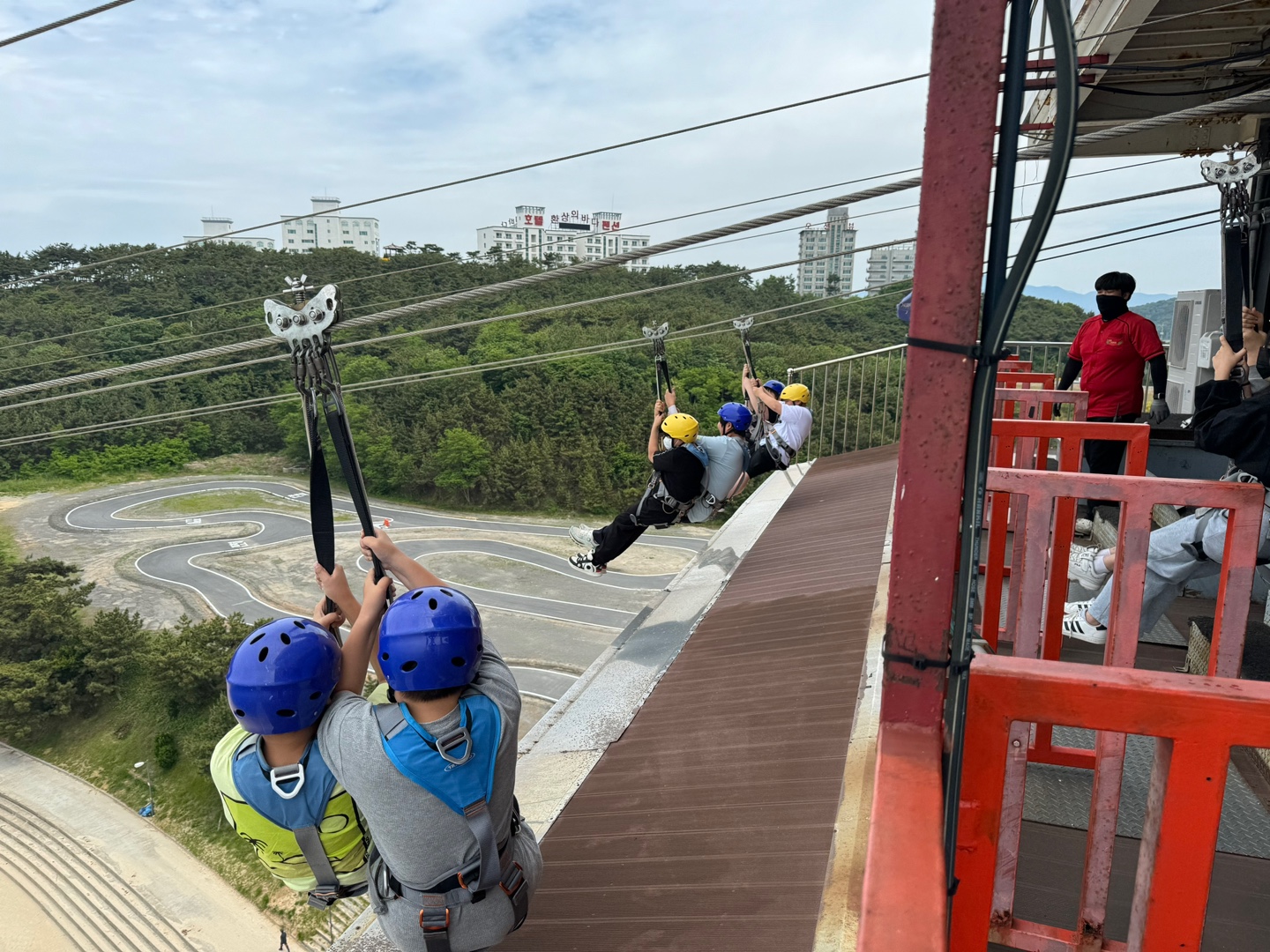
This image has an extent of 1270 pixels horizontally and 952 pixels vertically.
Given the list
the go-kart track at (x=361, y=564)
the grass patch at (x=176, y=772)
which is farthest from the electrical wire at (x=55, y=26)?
the go-kart track at (x=361, y=564)

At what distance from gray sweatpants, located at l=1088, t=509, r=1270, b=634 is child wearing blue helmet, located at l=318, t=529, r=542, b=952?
2304 mm

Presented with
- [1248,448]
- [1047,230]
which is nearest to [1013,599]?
[1248,448]

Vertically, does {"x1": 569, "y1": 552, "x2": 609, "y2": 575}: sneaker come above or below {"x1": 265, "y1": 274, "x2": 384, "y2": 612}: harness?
below

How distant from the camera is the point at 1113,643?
1.98 meters

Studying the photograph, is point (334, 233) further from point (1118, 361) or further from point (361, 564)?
point (1118, 361)

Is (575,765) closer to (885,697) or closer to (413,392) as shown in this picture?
(885,697)

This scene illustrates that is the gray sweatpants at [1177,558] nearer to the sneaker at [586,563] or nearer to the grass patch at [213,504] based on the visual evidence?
the sneaker at [586,563]

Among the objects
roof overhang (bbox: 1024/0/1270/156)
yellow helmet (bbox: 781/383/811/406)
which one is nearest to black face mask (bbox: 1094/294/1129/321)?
roof overhang (bbox: 1024/0/1270/156)

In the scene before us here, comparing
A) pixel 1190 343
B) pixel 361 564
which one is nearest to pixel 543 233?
pixel 361 564

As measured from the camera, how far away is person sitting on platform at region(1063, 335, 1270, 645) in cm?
219

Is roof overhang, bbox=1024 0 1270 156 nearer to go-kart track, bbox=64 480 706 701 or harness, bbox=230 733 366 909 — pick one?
harness, bbox=230 733 366 909

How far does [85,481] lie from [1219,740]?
5500 cm

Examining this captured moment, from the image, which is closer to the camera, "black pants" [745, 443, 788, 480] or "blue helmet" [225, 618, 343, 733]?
"blue helmet" [225, 618, 343, 733]

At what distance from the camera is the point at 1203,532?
2824 mm
